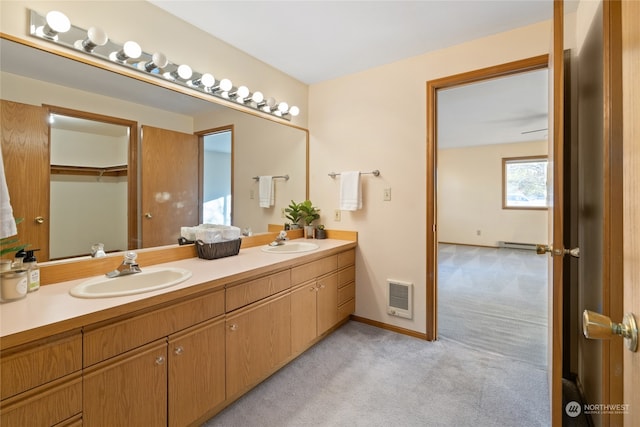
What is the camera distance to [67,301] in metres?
1.10

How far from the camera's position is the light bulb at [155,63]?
169 centimetres

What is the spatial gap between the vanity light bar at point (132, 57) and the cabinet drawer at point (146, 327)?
136 cm

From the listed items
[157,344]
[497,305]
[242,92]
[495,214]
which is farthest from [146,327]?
[495,214]

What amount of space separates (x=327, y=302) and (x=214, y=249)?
3.26 feet

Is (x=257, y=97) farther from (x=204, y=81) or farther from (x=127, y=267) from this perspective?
(x=127, y=267)

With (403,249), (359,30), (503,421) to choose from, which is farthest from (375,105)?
(503,421)

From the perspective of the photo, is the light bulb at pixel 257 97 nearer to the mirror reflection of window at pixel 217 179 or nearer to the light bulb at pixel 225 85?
the light bulb at pixel 225 85

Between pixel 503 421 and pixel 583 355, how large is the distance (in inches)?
26.0

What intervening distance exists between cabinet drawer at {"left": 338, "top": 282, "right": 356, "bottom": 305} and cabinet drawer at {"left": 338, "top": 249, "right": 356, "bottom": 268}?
201mm

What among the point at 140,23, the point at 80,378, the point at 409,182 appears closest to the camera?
the point at 80,378

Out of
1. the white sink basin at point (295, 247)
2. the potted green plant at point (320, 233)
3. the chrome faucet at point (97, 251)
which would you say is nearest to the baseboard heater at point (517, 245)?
the potted green plant at point (320, 233)

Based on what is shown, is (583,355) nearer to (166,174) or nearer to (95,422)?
(95,422)

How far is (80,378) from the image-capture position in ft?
3.28

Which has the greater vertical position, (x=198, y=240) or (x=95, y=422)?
(x=198, y=240)
